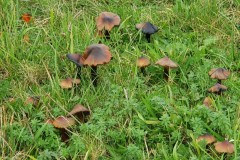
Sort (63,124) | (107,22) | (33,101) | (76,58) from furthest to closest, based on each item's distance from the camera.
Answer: (107,22) < (76,58) < (33,101) < (63,124)

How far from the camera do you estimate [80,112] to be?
3.42 meters

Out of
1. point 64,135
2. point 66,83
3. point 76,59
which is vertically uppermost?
point 76,59

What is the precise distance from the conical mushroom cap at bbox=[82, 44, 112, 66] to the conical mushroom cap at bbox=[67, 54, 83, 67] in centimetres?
4

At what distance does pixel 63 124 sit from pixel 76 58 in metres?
0.67

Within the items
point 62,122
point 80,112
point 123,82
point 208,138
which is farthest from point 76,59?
point 208,138

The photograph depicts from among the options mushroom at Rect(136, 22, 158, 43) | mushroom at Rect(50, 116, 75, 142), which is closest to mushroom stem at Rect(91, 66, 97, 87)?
mushroom at Rect(50, 116, 75, 142)

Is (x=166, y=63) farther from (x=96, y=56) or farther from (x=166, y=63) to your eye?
(x=96, y=56)

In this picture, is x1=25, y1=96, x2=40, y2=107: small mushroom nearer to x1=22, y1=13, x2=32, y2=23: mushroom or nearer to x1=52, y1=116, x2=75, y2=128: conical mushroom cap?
x1=52, y1=116, x2=75, y2=128: conical mushroom cap

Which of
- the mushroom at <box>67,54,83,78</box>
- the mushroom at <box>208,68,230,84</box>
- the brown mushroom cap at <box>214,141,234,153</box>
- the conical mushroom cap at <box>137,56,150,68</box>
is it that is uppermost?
the mushroom at <box>67,54,83,78</box>

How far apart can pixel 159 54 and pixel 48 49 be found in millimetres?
948

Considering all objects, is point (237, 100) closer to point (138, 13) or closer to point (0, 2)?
point (138, 13)

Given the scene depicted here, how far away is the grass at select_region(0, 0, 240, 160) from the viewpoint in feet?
10.8

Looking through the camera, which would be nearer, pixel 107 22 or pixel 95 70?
pixel 95 70

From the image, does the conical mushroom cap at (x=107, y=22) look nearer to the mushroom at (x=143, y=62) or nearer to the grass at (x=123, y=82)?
the grass at (x=123, y=82)
